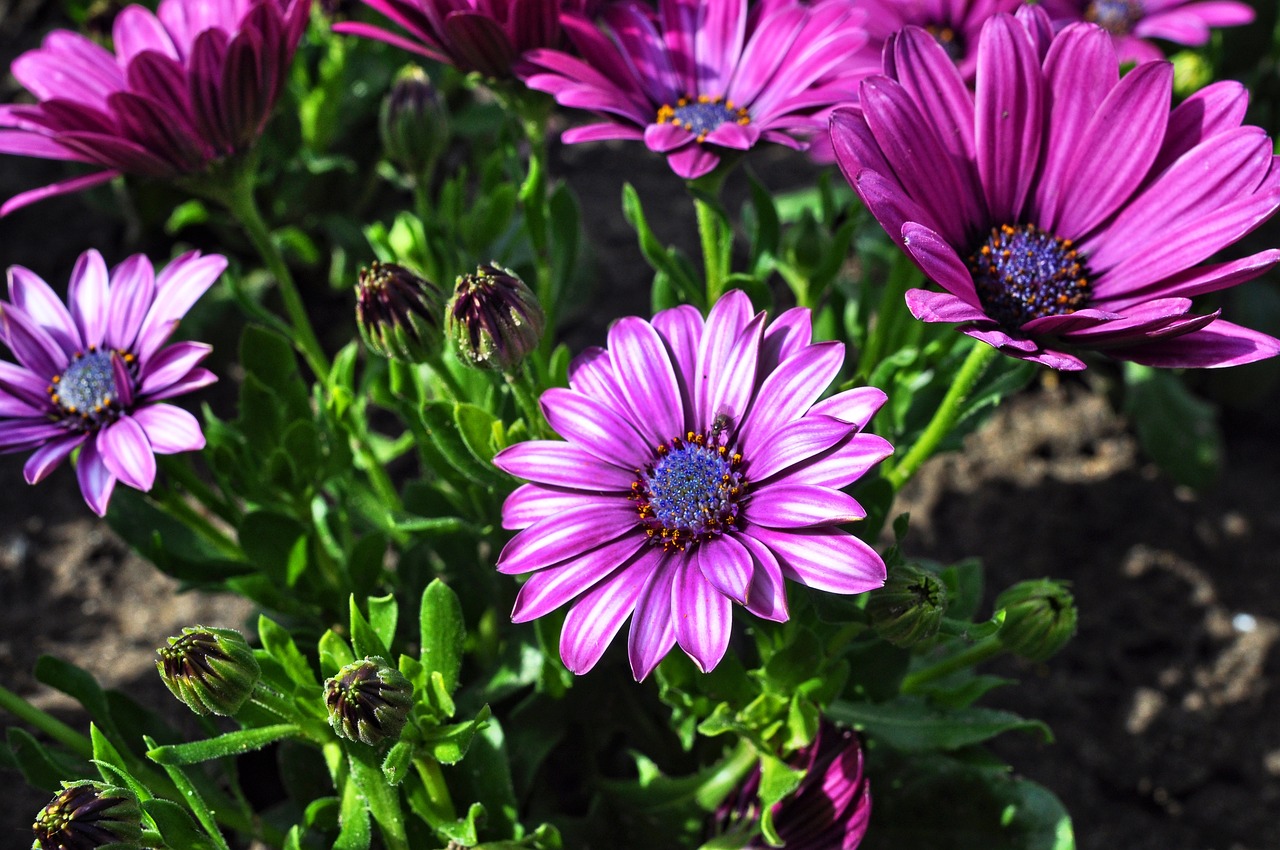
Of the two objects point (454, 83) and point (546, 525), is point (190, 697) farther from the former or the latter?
point (454, 83)

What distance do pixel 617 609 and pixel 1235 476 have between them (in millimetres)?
2237

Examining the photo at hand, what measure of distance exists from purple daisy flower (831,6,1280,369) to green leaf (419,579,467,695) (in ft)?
2.49

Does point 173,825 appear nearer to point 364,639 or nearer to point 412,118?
point 364,639

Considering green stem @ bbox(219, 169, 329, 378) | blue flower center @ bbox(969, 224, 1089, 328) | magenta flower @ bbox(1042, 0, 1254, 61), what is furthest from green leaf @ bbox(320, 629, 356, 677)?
magenta flower @ bbox(1042, 0, 1254, 61)

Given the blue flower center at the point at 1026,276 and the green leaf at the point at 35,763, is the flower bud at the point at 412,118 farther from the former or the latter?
the green leaf at the point at 35,763

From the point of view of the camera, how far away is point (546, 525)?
1.43m

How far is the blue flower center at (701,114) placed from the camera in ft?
6.05

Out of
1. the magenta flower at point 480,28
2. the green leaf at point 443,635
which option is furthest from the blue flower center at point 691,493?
the magenta flower at point 480,28

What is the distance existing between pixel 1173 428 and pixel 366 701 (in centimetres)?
212

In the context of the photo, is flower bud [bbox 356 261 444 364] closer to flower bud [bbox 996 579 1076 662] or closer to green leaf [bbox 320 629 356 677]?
green leaf [bbox 320 629 356 677]

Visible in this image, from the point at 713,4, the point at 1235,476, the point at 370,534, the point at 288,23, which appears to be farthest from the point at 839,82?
the point at 1235,476

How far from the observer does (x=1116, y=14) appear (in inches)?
108

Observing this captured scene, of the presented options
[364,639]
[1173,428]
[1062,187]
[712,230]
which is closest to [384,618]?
[364,639]

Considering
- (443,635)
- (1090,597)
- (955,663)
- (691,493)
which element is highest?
(691,493)
